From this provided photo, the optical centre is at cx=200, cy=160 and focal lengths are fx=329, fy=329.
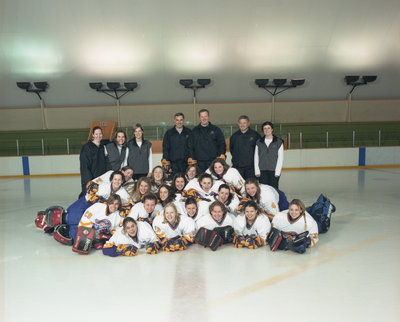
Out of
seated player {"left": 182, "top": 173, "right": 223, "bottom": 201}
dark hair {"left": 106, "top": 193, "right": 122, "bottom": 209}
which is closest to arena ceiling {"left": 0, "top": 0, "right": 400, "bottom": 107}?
seated player {"left": 182, "top": 173, "right": 223, "bottom": 201}

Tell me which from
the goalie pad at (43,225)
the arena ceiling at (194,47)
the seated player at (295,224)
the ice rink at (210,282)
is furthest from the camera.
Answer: the arena ceiling at (194,47)

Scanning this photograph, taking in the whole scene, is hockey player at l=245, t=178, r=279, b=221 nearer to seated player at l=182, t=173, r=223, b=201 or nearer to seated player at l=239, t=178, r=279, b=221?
seated player at l=239, t=178, r=279, b=221

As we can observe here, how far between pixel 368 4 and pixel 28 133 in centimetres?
1461

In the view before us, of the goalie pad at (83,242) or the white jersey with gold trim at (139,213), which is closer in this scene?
the goalie pad at (83,242)

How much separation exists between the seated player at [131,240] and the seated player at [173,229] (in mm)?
98

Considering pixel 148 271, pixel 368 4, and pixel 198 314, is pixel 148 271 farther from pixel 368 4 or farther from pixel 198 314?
pixel 368 4

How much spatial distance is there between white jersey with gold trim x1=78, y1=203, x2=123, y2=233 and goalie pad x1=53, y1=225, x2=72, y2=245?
0.34 m

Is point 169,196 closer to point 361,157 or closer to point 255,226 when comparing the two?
point 255,226

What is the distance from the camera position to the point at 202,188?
4.73 meters

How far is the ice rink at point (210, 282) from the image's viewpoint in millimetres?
2635

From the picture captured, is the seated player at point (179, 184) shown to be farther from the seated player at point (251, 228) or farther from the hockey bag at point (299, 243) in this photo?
the hockey bag at point (299, 243)

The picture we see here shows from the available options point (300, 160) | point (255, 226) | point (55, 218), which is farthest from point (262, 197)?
point (300, 160)

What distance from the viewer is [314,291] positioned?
294 centimetres

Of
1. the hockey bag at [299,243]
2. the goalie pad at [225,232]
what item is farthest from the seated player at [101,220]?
the hockey bag at [299,243]
